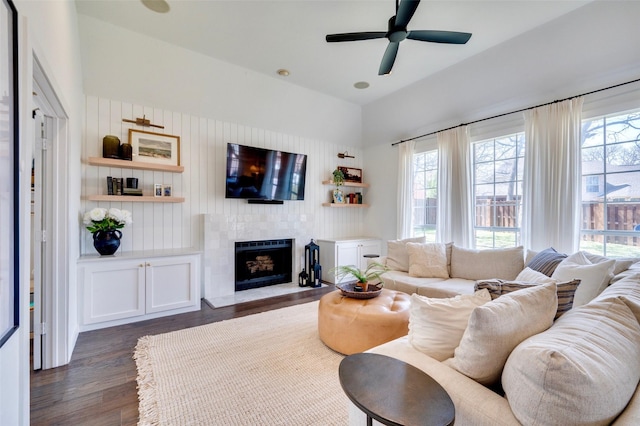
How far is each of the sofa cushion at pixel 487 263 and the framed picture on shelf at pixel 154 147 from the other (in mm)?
4024

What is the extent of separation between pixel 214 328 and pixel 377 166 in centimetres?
420

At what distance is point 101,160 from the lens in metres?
3.22

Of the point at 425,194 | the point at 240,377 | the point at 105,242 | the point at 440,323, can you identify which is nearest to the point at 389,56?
the point at 425,194

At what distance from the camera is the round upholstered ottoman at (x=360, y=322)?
7.34 ft

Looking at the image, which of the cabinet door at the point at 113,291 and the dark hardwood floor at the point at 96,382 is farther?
the cabinet door at the point at 113,291

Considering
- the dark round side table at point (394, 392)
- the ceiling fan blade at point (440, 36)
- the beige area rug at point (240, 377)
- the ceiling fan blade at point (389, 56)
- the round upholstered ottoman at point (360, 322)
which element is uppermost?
the ceiling fan blade at point (440, 36)

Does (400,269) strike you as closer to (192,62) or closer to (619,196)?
(619,196)

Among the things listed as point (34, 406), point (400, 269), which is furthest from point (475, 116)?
point (34, 406)

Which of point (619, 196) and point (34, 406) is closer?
point (34, 406)

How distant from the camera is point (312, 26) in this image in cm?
320

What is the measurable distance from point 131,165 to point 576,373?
416cm

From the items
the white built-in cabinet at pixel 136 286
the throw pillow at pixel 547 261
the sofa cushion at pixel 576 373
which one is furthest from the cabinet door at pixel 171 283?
the throw pillow at pixel 547 261

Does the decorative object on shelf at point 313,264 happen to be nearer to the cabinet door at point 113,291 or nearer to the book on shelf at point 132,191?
the cabinet door at point 113,291

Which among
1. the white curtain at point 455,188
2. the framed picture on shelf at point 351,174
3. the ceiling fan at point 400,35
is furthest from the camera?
the framed picture on shelf at point 351,174
